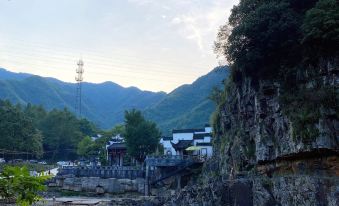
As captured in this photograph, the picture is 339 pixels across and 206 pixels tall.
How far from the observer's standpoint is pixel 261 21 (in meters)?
32.3

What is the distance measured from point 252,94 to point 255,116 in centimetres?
209

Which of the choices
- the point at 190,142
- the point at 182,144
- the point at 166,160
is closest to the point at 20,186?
the point at 166,160

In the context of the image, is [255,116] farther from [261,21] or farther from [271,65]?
[261,21]

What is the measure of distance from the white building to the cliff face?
78.8ft

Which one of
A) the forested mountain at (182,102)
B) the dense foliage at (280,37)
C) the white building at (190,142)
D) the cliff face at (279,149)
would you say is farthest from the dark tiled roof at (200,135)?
the forested mountain at (182,102)

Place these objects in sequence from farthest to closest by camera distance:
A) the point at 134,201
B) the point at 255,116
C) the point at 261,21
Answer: the point at 134,201, the point at 255,116, the point at 261,21

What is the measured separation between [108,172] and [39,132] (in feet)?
69.1

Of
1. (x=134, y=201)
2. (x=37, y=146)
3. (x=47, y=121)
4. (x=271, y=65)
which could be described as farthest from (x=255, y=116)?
(x=47, y=121)

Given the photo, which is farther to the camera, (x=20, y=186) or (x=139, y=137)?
(x=139, y=137)

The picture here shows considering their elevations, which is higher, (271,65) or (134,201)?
(271,65)

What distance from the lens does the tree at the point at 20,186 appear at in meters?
5.10

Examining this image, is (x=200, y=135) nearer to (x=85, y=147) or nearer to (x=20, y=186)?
(x=85, y=147)

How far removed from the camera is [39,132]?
244 ft

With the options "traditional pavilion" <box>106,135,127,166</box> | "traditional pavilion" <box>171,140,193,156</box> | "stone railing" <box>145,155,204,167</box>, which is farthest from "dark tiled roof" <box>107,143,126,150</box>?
"stone railing" <box>145,155,204,167</box>
